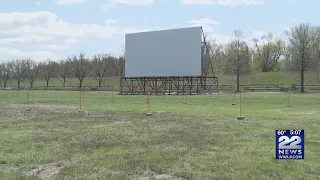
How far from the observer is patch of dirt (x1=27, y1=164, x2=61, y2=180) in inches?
266

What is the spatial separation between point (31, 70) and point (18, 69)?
394 centimetres

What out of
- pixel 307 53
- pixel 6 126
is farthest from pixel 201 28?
pixel 6 126

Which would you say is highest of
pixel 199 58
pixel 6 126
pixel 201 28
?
pixel 201 28

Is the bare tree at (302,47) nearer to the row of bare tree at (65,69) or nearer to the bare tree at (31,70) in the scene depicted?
the row of bare tree at (65,69)

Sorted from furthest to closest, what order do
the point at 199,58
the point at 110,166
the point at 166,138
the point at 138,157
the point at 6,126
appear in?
the point at 199,58
the point at 6,126
the point at 166,138
the point at 138,157
the point at 110,166

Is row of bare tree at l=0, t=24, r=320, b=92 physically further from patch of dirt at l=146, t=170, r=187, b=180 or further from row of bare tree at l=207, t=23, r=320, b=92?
patch of dirt at l=146, t=170, r=187, b=180

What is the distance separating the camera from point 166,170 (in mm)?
7098

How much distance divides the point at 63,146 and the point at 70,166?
2.49 metres

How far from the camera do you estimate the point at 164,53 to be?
6238cm

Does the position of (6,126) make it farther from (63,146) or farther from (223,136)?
(223,136)

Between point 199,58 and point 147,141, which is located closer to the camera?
point 147,141

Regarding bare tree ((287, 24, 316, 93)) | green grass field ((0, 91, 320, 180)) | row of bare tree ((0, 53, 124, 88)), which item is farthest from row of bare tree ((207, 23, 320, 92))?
green grass field ((0, 91, 320, 180))

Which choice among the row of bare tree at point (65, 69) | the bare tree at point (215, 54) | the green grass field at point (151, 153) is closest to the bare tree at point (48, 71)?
the row of bare tree at point (65, 69)

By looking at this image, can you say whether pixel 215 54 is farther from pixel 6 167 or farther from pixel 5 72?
pixel 6 167
